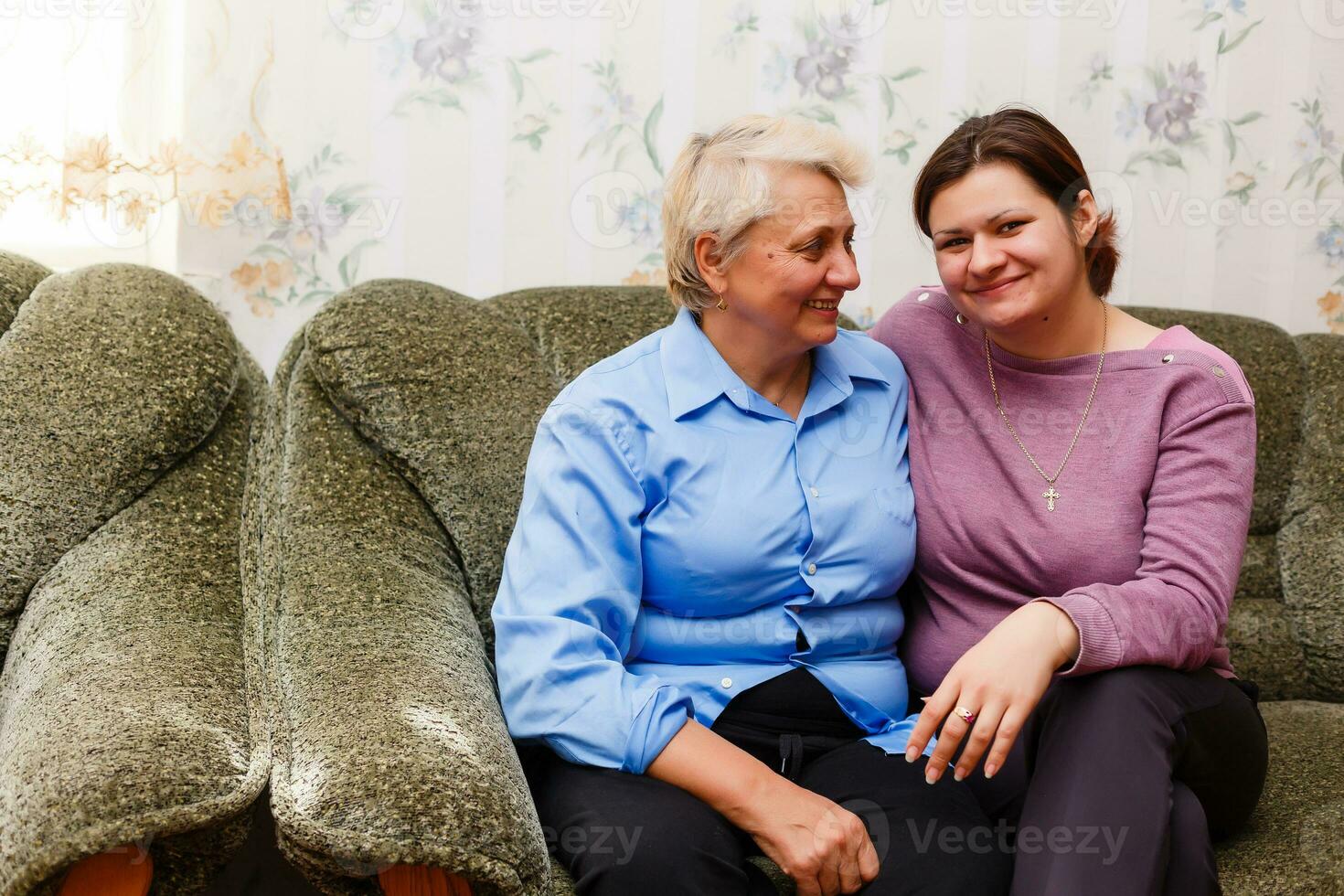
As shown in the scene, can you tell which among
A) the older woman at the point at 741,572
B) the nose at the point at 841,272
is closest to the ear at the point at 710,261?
the older woman at the point at 741,572

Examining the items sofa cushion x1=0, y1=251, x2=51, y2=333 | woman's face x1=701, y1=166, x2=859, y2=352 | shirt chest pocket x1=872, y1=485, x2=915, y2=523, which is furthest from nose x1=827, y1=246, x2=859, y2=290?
sofa cushion x1=0, y1=251, x2=51, y2=333

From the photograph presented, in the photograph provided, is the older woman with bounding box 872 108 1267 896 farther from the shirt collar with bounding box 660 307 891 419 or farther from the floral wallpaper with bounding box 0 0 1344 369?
the floral wallpaper with bounding box 0 0 1344 369

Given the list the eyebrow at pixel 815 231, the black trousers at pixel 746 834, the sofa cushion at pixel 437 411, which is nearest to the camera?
the black trousers at pixel 746 834

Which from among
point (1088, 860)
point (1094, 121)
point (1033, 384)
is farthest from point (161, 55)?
point (1088, 860)

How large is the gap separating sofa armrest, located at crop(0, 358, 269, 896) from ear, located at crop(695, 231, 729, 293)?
2.19 ft

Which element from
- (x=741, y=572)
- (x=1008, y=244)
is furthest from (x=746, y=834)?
(x=1008, y=244)

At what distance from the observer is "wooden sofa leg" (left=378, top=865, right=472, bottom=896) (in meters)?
1.07

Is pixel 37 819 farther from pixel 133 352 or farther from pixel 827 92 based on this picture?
pixel 827 92

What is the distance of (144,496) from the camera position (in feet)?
4.82

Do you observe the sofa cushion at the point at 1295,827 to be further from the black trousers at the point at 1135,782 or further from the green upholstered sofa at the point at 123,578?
the green upholstered sofa at the point at 123,578

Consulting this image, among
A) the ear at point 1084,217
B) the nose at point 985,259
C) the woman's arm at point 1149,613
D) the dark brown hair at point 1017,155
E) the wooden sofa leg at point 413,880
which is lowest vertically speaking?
the wooden sofa leg at point 413,880

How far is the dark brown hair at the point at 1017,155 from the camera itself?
136 cm

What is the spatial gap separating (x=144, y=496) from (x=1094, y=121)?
1.63 m

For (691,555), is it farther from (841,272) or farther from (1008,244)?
(1008,244)
